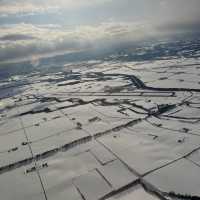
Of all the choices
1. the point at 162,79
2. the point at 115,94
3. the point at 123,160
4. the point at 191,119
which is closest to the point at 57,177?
the point at 123,160

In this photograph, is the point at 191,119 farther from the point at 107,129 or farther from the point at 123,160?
the point at 123,160

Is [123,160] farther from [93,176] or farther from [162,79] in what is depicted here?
[162,79]

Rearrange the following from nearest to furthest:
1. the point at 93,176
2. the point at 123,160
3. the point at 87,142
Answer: the point at 93,176, the point at 123,160, the point at 87,142

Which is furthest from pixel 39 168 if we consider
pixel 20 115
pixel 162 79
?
pixel 162 79

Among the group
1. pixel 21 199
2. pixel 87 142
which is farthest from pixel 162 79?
pixel 21 199

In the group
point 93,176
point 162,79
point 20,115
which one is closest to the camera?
point 93,176

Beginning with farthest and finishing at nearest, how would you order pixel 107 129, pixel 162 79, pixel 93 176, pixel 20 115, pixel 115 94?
pixel 162 79 → pixel 115 94 → pixel 20 115 → pixel 107 129 → pixel 93 176

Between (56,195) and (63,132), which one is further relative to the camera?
(63,132)

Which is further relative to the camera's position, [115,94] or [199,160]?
[115,94]

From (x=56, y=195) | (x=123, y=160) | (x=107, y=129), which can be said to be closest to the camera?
(x=56, y=195)
